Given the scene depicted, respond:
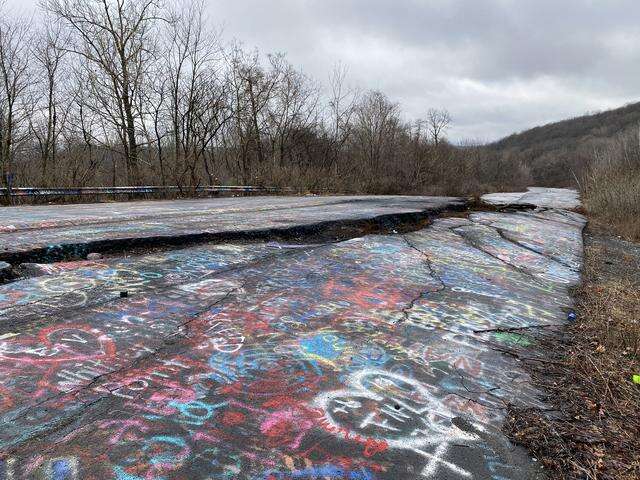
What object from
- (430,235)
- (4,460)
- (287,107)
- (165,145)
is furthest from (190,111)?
(4,460)

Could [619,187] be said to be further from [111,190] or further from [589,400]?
[111,190]

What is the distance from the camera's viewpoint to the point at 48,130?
18062 millimetres

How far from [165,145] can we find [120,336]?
18998mm

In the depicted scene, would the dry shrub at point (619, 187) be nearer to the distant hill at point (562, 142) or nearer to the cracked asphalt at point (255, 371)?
the cracked asphalt at point (255, 371)

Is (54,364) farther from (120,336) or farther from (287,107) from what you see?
(287,107)

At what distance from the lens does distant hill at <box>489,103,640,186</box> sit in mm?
93750

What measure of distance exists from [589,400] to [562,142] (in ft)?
449

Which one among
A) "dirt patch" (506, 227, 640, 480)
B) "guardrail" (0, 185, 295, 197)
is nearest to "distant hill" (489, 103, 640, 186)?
"guardrail" (0, 185, 295, 197)

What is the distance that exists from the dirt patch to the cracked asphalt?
13 cm

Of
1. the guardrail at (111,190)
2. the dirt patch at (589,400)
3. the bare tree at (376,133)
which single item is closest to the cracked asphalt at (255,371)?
the dirt patch at (589,400)

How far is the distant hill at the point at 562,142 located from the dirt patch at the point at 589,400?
3358 inches

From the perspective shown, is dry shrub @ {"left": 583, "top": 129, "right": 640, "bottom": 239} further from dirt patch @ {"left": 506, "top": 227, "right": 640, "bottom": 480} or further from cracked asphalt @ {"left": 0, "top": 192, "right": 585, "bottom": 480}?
cracked asphalt @ {"left": 0, "top": 192, "right": 585, "bottom": 480}

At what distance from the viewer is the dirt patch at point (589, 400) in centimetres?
203

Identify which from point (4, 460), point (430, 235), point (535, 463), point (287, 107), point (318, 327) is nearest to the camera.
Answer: point (4, 460)
